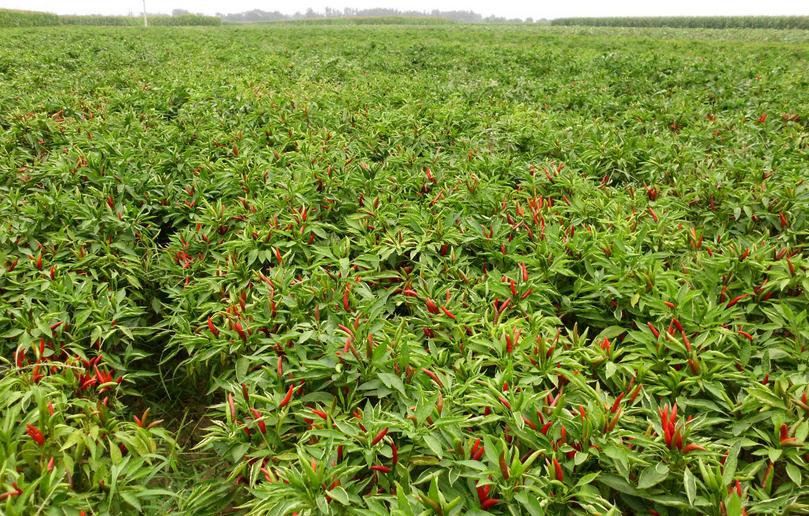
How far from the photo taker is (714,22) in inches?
1476

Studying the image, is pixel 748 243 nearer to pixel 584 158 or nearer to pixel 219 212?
pixel 584 158

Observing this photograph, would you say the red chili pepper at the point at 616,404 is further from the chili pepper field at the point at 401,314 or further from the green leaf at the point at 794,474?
the green leaf at the point at 794,474

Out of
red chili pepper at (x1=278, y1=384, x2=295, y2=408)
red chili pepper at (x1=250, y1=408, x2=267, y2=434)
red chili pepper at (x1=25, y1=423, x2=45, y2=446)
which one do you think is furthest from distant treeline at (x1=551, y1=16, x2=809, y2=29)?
red chili pepper at (x1=25, y1=423, x2=45, y2=446)

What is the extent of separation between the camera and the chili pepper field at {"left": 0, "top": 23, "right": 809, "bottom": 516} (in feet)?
4.59

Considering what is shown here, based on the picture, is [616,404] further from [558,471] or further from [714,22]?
[714,22]

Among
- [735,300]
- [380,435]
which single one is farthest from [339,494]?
[735,300]

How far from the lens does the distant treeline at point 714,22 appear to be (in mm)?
34594

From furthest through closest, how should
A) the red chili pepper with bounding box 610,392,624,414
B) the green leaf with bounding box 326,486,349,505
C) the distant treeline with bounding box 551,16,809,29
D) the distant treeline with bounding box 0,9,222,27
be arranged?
the distant treeline with bounding box 551,16,809,29
the distant treeline with bounding box 0,9,222,27
the red chili pepper with bounding box 610,392,624,414
the green leaf with bounding box 326,486,349,505

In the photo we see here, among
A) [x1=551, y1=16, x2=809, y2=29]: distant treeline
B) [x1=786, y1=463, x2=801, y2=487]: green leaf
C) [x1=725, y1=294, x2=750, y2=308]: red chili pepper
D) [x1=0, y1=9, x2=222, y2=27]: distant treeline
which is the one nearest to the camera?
[x1=786, y1=463, x2=801, y2=487]: green leaf

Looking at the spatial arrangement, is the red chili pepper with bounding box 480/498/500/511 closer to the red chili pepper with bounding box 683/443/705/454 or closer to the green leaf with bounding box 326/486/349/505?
the green leaf with bounding box 326/486/349/505

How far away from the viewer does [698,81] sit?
255 inches

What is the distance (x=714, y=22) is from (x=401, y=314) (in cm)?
4837

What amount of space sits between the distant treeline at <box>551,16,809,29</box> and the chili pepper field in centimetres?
4251

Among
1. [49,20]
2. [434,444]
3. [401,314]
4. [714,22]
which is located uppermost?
[714,22]
